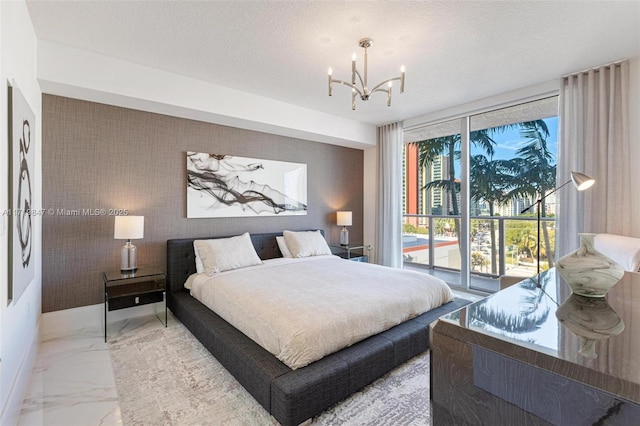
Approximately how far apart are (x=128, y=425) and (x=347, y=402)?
1.34 metres

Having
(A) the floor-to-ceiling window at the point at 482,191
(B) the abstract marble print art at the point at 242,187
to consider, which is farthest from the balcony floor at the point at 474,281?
(B) the abstract marble print art at the point at 242,187

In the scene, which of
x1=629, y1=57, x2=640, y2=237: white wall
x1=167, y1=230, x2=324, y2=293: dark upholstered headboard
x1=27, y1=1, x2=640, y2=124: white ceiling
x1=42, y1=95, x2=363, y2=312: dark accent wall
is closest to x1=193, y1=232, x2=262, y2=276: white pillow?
x1=167, y1=230, x2=324, y2=293: dark upholstered headboard

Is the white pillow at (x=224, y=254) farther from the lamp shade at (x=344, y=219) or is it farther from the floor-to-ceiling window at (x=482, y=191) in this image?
the floor-to-ceiling window at (x=482, y=191)

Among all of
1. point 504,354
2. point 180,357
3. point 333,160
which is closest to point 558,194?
point 333,160

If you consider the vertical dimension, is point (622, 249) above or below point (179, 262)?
above

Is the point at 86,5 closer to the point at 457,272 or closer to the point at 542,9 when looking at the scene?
the point at 542,9

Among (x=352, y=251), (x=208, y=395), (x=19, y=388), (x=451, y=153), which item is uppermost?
(x=451, y=153)

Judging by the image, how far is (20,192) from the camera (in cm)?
197

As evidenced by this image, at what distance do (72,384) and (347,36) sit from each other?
11.3 ft

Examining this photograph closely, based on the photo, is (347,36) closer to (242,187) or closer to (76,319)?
(242,187)

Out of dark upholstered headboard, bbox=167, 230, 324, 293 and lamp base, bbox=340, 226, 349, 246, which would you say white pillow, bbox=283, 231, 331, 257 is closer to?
lamp base, bbox=340, 226, 349, 246

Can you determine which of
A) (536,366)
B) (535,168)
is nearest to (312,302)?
(536,366)

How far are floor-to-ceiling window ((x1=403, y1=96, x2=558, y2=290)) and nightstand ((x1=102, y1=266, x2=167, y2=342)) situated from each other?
3820mm

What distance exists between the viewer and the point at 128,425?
5.87 ft
